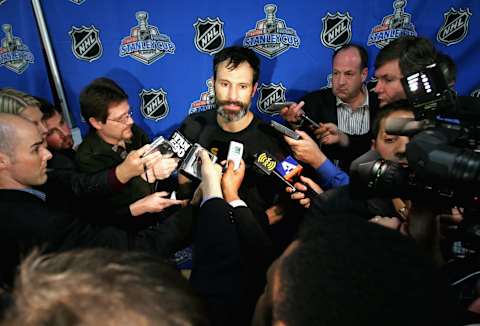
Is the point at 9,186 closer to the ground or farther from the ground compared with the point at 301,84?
closer to the ground

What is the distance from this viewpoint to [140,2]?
6.64ft

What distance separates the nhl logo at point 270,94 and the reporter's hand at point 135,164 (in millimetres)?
922

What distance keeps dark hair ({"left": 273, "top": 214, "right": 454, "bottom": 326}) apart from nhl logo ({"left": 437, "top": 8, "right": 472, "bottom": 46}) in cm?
201

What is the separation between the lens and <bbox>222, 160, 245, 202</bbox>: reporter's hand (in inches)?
53.0

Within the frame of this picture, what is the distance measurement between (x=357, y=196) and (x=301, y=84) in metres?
1.30

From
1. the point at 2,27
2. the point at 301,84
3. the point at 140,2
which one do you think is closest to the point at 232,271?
the point at 301,84

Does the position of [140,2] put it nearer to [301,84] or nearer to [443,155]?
[301,84]

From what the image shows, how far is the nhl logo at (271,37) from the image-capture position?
207 cm

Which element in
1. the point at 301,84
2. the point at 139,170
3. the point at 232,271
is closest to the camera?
the point at 232,271

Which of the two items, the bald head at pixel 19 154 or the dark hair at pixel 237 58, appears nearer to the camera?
the bald head at pixel 19 154

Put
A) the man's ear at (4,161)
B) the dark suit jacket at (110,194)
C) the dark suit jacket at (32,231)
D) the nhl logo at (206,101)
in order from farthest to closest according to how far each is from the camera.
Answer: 1. the nhl logo at (206,101)
2. the dark suit jacket at (110,194)
3. the man's ear at (4,161)
4. the dark suit jacket at (32,231)

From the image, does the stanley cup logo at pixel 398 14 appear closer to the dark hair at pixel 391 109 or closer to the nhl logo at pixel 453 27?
the nhl logo at pixel 453 27

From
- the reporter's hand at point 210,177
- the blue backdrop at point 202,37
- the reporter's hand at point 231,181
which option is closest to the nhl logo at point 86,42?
the blue backdrop at point 202,37

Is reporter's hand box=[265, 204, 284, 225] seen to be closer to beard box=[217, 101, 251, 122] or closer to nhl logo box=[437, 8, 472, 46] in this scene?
beard box=[217, 101, 251, 122]
